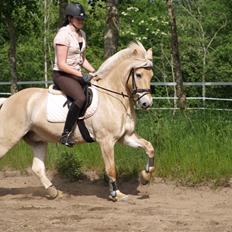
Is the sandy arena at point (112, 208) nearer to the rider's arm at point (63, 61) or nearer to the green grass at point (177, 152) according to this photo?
the green grass at point (177, 152)

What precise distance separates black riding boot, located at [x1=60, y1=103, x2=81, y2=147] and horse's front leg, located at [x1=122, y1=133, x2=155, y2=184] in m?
0.77

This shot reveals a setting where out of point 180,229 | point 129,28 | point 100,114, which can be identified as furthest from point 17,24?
point 180,229

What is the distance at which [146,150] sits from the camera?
27.6 feet

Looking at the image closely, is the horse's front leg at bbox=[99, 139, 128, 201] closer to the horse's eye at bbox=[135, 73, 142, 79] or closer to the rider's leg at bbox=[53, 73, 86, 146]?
the rider's leg at bbox=[53, 73, 86, 146]

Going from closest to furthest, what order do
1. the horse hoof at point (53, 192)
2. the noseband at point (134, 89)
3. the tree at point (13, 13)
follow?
the noseband at point (134, 89) → the horse hoof at point (53, 192) → the tree at point (13, 13)

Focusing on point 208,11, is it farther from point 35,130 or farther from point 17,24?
point 35,130

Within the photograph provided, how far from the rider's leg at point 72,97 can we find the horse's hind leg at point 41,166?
0.87 m

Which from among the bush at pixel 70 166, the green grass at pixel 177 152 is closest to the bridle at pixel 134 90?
the green grass at pixel 177 152

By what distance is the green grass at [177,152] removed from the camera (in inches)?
362

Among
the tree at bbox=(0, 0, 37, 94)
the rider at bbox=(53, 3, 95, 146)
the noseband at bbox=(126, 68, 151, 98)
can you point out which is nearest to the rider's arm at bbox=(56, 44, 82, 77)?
the rider at bbox=(53, 3, 95, 146)

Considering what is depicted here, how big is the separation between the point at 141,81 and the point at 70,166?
261cm

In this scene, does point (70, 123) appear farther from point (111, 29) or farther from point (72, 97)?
point (111, 29)

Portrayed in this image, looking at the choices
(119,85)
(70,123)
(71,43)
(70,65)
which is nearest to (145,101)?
(119,85)

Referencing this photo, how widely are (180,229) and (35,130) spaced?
3.34 m
